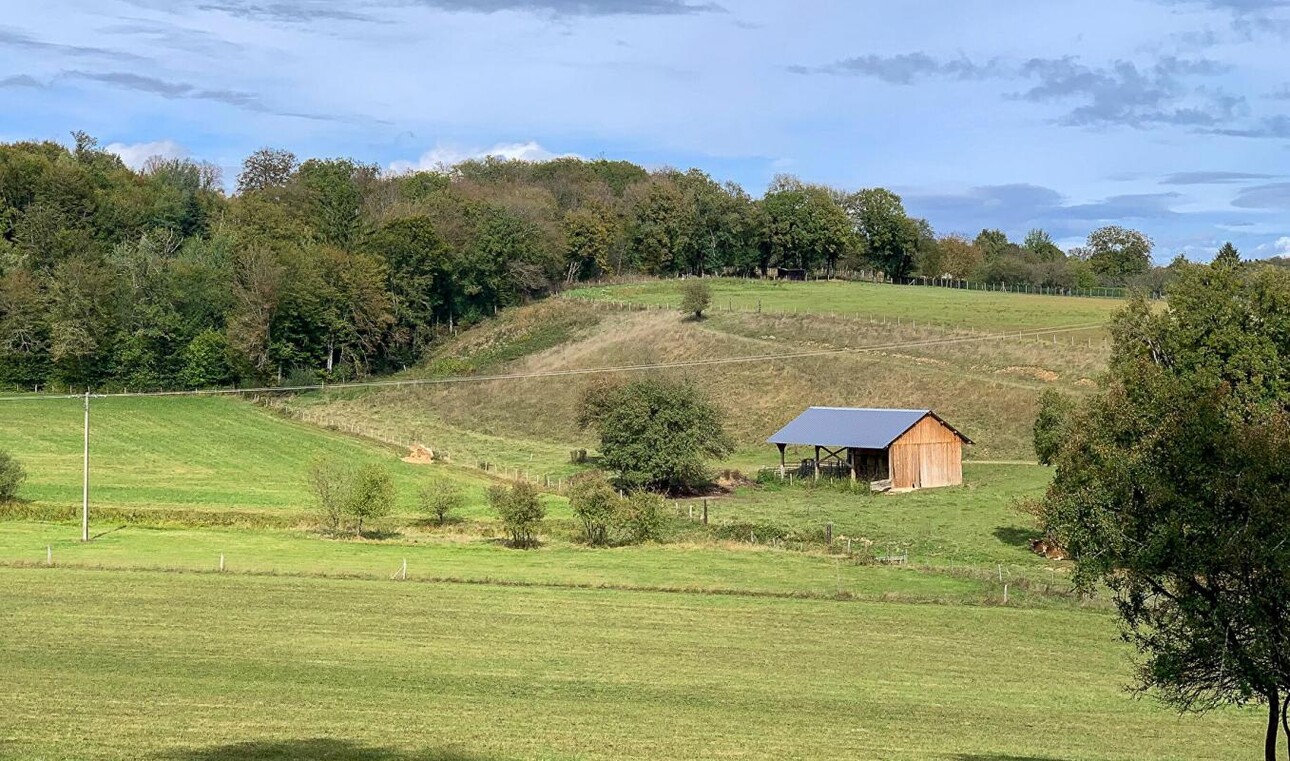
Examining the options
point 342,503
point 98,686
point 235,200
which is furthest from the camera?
point 235,200

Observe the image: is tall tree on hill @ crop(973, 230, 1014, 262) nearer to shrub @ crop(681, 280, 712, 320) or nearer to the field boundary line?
shrub @ crop(681, 280, 712, 320)

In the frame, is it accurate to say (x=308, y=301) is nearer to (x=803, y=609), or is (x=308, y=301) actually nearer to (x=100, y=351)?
(x=100, y=351)

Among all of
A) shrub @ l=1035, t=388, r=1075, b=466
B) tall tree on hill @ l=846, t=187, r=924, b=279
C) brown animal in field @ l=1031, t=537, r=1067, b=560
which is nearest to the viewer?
brown animal in field @ l=1031, t=537, r=1067, b=560

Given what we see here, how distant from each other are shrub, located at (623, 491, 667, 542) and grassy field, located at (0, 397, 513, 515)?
10.2 meters

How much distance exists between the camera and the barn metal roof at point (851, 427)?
64.6 metres

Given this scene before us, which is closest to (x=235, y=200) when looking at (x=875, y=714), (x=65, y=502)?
(x=65, y=502)

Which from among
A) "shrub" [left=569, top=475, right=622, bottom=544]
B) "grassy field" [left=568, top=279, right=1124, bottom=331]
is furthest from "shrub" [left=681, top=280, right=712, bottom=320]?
"shrub" [left=569, top=475, right=622, bottom=544]

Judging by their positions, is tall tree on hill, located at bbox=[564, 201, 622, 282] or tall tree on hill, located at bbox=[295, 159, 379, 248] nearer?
tall tree on hill, located at bbox=[295, 159, 379, 248]

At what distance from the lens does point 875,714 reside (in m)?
23.6

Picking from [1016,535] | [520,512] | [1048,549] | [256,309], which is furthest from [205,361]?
[1048,549]

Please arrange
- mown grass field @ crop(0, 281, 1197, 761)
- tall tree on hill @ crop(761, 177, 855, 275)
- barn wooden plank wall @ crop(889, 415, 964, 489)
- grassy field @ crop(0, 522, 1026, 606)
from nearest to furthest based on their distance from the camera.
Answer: mown grass field @ crop(0, 281, 1197, 761), grassy field @ crop(0, 522, 1026, 606), barn wooden plank wall @ crop(889, 415, 964, 489), tall tree on hill @ crop(761, 177, 855, 275)

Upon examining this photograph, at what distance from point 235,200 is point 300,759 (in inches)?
5113

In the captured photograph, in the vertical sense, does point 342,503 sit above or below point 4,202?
below

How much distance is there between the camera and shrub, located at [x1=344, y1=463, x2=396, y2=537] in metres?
50.0
